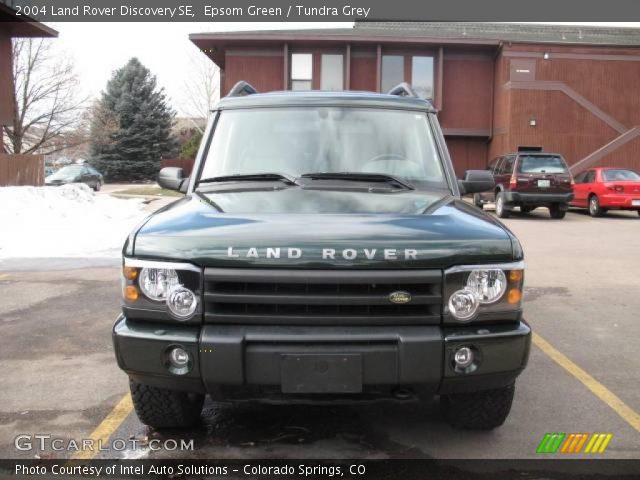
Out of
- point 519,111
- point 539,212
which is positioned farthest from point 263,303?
point 519,111

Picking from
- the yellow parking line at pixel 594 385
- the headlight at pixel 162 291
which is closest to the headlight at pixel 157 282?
the headlight at pixel 162 291

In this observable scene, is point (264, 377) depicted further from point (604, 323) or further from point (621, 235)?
point (621, 235)

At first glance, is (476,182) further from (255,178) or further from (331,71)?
(331,71)

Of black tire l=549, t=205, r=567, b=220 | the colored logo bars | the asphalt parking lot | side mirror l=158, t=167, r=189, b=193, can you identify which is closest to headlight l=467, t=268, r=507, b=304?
the asphalt parking lot

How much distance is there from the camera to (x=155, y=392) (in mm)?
3338

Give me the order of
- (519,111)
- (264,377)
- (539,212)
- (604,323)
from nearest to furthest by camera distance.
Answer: (264,377) < (604,323) < (539,212) < (519,111)

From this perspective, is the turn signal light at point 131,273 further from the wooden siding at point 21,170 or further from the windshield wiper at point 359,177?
the wooden siding at point 21,170

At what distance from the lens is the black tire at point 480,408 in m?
3.40

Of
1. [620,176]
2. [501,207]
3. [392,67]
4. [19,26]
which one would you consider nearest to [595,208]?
[620,176]

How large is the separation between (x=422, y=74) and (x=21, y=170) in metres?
17.4

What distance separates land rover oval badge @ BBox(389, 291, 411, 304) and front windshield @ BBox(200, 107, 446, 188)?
1.36 meters

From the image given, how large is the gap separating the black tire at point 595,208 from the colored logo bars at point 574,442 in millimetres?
15781

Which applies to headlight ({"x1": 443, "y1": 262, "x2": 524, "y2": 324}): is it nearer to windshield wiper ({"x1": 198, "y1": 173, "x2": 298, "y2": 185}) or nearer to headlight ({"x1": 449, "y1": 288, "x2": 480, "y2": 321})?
headlight ({"x1": 449, "y1": 288, "x2": 480, "y2": 321})

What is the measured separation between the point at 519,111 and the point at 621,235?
44.8 ft
